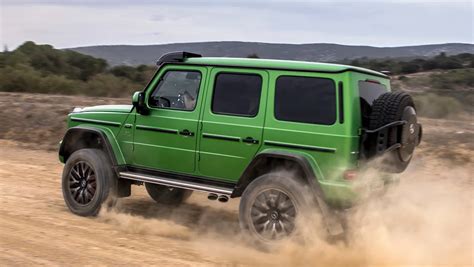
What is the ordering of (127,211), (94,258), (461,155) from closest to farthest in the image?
(94,258) → (127,211) → (461,155)

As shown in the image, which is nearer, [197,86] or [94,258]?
[94,258]

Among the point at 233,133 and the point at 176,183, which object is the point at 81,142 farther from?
the point at 233,133

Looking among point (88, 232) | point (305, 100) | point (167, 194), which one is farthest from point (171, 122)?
point (167, 194)

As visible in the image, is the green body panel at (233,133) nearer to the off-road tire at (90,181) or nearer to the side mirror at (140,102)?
the side mirror at (140,102)

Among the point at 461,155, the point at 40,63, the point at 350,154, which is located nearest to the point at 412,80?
the point at 461,155

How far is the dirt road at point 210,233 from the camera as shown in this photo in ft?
18.8

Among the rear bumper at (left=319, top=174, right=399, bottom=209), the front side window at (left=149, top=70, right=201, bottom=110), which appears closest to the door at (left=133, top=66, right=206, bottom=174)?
the front side window at (left=149, top=70, right=201, bottom=110)

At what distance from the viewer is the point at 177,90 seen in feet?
22.9

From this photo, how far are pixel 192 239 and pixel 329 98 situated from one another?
2270 millimetres

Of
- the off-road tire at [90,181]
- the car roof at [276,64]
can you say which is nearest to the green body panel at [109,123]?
the off-road tire at [90,181]

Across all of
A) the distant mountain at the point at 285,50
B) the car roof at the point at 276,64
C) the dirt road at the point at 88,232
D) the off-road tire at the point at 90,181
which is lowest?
the dirt road at the point at 88,232

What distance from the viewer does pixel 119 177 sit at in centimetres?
729

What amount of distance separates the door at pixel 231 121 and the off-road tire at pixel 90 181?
1391 mm

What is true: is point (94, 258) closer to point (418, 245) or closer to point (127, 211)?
point (127, 211)
